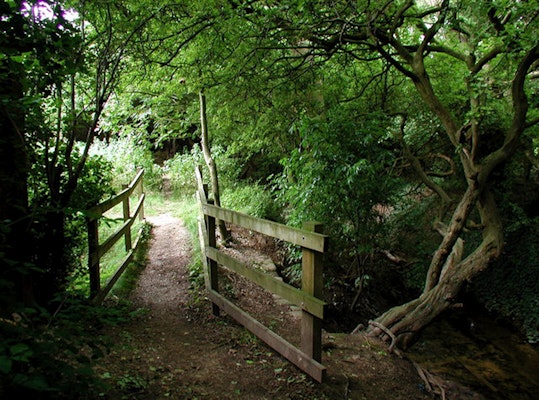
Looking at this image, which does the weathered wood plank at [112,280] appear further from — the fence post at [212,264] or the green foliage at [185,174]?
the green foliage at [185,174]

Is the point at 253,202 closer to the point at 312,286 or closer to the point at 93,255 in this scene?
the point at 93,255

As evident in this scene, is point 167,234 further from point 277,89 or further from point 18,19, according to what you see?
point 18,19

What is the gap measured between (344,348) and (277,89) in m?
4.61

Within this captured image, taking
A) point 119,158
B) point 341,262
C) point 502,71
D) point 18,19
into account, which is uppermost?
point 502,71

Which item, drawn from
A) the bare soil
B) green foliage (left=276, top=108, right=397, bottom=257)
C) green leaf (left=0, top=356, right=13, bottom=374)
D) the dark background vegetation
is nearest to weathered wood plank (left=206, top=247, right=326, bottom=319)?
the bare soil

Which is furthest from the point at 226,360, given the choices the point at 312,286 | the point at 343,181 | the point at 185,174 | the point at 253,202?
the point at 185,174

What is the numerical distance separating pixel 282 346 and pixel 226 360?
61 cm

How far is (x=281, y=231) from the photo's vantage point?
3.49 meters

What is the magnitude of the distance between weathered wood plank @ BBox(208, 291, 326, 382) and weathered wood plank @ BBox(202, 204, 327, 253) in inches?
40.4

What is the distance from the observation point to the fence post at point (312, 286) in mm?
3191

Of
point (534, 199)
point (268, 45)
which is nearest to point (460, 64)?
point (534, 199)

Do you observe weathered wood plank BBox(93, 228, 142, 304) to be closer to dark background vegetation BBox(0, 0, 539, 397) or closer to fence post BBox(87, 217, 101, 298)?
fence post BBox(87, 217, 101, 298)

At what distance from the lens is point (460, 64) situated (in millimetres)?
8039

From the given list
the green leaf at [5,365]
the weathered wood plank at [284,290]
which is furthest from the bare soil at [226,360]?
the green leaf at [5,365]
